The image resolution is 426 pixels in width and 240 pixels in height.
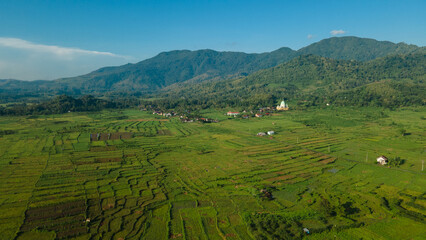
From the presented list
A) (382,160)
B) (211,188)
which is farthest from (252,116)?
(211,188)

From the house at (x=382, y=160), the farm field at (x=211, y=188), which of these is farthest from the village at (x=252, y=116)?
the farm field at (x=211, y=188)

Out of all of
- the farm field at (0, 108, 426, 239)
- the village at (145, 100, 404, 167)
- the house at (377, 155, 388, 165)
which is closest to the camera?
the farm field at (0, 108, 426, 239)

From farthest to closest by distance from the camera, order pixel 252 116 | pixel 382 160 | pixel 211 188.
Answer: pixel 252 116, pixel 382 160, pixel 211 188

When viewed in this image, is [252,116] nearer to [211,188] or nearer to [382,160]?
[382,160]

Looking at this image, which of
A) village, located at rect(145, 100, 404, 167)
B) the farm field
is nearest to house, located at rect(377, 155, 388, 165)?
village, located at rect(145, 100, 404, 167)

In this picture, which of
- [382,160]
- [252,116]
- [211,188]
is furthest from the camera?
[252,116]

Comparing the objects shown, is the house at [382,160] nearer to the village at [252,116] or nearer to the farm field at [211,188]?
the village at [252,116]

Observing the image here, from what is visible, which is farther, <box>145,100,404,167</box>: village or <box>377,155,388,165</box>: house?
<box>145,100,404,167</box>: village

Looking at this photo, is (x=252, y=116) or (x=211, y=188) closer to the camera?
(x=211, y=188)

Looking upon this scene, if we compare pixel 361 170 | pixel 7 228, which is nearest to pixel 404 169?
pixel 361 170

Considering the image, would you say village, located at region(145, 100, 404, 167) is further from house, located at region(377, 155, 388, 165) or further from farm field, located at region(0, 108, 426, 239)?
farm field, located at region(0, 108, 426, 239)
